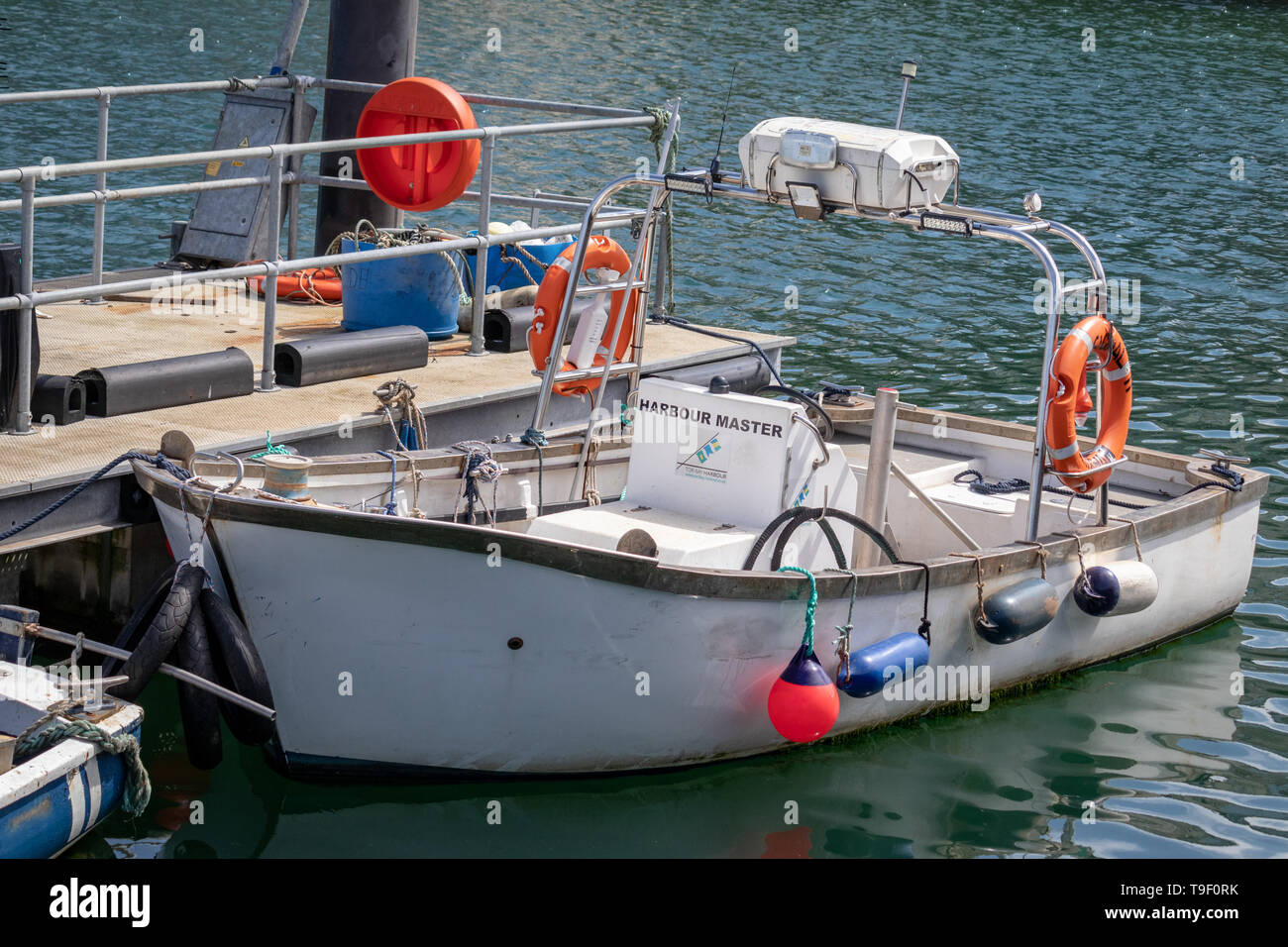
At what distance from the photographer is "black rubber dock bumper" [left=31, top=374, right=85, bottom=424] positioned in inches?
310

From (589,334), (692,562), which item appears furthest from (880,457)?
(589,334)

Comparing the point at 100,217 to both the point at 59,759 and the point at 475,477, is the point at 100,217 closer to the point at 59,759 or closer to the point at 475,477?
the point at 475,477

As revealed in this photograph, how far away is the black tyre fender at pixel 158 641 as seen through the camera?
6496mm

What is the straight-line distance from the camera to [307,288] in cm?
1147

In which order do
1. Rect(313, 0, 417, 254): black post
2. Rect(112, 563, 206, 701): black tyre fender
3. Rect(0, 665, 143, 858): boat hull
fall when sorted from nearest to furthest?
Rect(0, 665, 143, 858): boat hull
Rect(112, 563, 206, 701): black tyre fender
Rect(313, 0, 417, 254): black post

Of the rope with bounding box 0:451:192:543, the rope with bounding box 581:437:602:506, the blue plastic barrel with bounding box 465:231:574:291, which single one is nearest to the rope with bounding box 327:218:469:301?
the blue plastic barrel with bounding box 465:231:574:291

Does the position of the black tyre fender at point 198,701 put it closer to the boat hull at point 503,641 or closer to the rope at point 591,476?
the boat hull at point 503,641

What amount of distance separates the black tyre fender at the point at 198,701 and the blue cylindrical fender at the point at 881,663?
2711mm

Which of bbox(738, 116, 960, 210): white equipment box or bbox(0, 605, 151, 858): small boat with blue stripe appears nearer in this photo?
bbox(0, 605, 151, 858): small boat with blue stripe

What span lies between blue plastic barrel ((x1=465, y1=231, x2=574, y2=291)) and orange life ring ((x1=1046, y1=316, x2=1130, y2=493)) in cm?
433

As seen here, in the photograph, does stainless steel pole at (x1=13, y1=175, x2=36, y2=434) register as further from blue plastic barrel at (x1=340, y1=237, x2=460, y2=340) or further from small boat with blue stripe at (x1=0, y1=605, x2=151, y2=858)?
blue plastic barrel at (x1=340, y1=237, x2=460, y2=340)

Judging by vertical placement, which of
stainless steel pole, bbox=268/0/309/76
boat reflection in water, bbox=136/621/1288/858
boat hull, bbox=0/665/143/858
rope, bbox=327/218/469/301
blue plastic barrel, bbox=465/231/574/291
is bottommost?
boat reflection in water, bbox=136/621/1288/858

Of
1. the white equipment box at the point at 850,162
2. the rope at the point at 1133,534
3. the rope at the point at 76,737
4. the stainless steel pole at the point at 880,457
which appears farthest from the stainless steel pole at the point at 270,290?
the rope at the point at 1133,534
